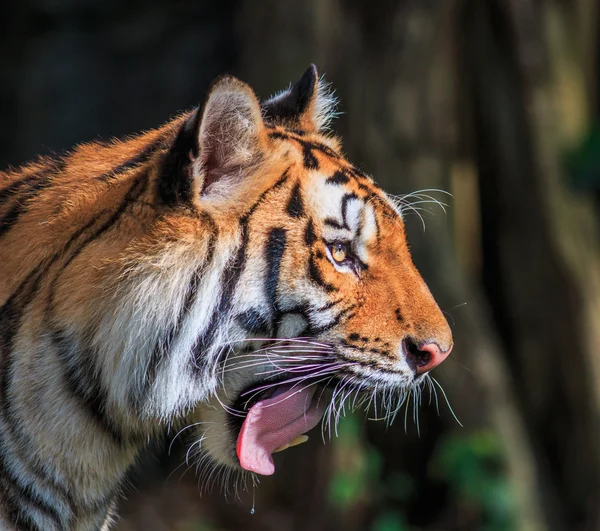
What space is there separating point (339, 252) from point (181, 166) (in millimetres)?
440

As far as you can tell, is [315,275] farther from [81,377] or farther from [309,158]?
[81,377]

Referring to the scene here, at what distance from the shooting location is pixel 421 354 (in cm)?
203

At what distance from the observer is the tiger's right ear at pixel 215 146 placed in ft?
5.88

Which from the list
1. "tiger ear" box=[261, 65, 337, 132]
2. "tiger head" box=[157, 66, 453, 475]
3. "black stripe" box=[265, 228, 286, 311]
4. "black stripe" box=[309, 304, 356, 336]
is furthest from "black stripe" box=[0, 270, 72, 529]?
"tiger ear" box=[261, 65, 337, 132]

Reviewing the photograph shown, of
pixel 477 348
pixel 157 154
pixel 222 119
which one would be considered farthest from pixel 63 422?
pixel 477 348

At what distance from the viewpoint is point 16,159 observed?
6.29 m

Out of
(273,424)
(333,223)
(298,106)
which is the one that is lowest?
(273,424)

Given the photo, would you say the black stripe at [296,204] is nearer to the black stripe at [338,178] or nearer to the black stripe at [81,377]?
the black stripe at [338,178]

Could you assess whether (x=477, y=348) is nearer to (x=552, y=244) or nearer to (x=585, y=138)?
(x=552, y=244)

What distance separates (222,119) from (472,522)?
3.22 meters

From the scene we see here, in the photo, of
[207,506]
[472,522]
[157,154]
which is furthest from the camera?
[207,506]

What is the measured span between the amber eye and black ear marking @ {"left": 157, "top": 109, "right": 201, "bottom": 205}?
37 centimetres

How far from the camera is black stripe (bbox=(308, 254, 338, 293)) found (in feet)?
6.37

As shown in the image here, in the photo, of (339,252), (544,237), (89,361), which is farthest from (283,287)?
(544,237)
